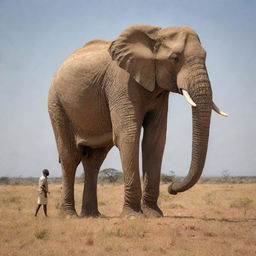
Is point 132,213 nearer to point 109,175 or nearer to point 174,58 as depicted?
point 174,58

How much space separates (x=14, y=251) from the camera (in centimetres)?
746

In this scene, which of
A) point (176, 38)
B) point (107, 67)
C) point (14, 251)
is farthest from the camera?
point (107, 67)

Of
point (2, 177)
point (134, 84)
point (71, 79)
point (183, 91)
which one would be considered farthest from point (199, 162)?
point (2, 177)

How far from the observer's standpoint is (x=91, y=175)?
528 inches

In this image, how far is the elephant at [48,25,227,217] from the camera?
991cm

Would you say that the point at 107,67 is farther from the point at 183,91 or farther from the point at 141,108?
the point at 183,91

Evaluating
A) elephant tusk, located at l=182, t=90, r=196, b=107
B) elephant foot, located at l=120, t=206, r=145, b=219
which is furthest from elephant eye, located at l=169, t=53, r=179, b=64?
elephant foot, located at l=120, t=206, r=145, b=219

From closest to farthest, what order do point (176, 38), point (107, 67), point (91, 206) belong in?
1. point (176, 38)
2. point (107, 67)
3. point (91, 206)

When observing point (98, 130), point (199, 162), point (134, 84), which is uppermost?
point (134, 84)

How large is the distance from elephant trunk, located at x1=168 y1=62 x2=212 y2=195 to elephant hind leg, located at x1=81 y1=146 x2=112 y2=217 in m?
3.94

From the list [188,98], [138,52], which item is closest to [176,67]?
[188,98]

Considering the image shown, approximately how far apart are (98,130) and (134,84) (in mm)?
1827

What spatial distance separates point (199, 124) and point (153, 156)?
6.90ft

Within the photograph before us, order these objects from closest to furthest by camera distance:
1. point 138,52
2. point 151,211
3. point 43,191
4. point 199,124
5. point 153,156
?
point 199,124
point 138,52
point 151,211
point 153,156
point 43,191
